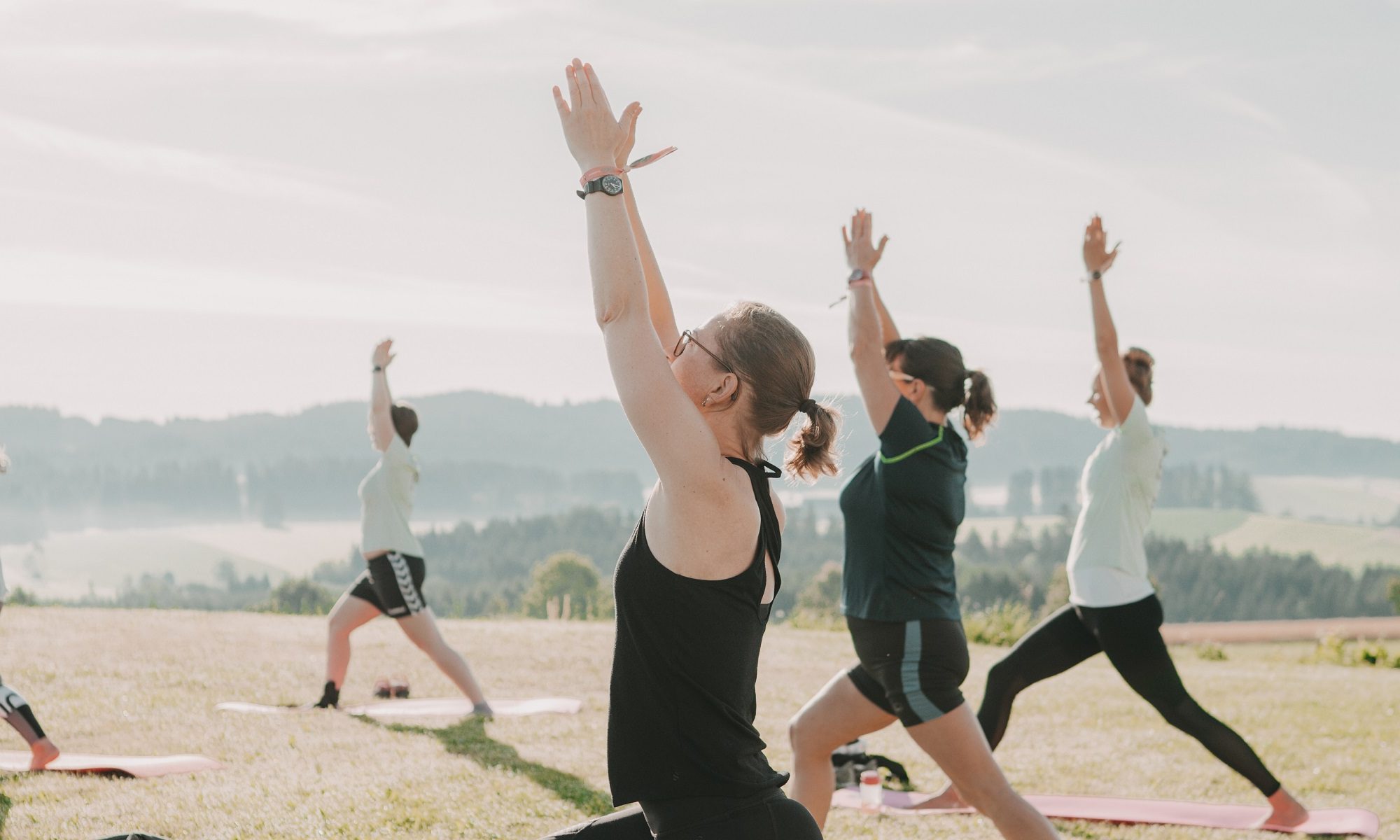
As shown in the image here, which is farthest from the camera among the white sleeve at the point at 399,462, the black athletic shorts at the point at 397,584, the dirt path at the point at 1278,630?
the dirt path at the point at 1278,630

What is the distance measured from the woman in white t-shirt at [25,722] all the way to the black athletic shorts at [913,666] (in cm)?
449

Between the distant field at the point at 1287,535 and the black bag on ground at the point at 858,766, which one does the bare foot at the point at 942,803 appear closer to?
the black bag on ground at the point at 858,766

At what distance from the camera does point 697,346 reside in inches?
87.5

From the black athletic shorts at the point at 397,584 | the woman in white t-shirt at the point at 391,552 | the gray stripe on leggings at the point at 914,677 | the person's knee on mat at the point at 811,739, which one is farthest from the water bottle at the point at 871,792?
the black athletic shorts at the point at 397,584

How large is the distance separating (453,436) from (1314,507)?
118172 mm

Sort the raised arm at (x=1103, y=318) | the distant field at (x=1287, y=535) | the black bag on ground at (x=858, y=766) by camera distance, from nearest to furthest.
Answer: the raised arm at (x=1103, y=318) < the black bag on ground at (x=858, y=766) < the distant field at (x=1287, y=535)

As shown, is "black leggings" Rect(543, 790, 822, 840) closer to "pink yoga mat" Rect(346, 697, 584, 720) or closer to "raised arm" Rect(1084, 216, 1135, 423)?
"raised arm" Rect(1084, 216, 1135, 423)

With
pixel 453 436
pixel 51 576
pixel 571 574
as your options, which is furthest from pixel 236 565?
pixel 453 436

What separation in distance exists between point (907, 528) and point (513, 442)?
584 ft

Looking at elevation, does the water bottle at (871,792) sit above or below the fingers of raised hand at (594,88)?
below

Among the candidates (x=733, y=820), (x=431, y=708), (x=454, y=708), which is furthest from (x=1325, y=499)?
(x=733, y=820)

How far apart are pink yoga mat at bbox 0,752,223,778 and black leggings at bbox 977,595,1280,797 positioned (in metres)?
4.30

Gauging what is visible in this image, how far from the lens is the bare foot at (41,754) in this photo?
240 inches

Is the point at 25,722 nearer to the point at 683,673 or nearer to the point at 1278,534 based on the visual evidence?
the point at 683,673
